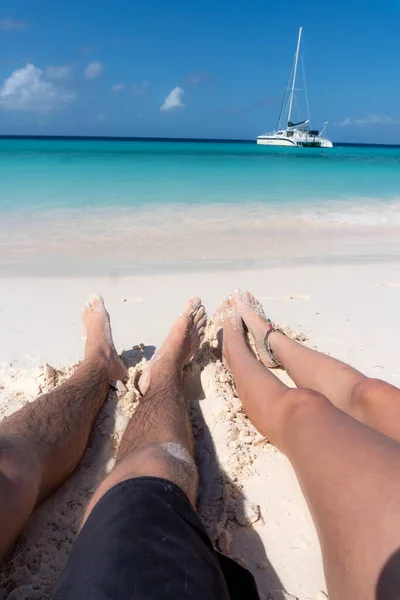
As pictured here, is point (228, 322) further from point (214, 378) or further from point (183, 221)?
point (183, 221)

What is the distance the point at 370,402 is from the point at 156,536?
1.05m

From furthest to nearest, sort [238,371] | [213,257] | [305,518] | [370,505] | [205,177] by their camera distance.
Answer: [205,177], [213,257], [238,371], [305,518], [370,505]

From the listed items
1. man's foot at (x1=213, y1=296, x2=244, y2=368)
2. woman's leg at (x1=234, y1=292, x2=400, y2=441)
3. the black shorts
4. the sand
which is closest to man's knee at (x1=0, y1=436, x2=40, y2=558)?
the sand

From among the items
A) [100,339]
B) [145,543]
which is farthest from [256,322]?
[145,543]

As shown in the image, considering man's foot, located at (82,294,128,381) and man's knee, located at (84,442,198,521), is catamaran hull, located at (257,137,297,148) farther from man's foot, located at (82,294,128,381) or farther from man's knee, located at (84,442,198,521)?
man's knee, located at (84,442,198,521)

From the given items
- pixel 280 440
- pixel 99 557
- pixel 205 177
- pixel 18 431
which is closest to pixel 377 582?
pixel 99 557

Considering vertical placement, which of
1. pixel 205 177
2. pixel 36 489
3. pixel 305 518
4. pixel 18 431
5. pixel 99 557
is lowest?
pixel 305 518

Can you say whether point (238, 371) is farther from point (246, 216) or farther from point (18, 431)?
point (246, 216)

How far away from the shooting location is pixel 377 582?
100 cm

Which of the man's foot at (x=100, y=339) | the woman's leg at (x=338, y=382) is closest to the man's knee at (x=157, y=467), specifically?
the woman's leg at (x=338, y=382)

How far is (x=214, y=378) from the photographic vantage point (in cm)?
244

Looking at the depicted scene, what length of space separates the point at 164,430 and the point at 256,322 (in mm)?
1466

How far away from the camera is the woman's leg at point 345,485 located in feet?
3.43

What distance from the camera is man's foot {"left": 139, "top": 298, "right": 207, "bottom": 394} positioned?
2316 mm
